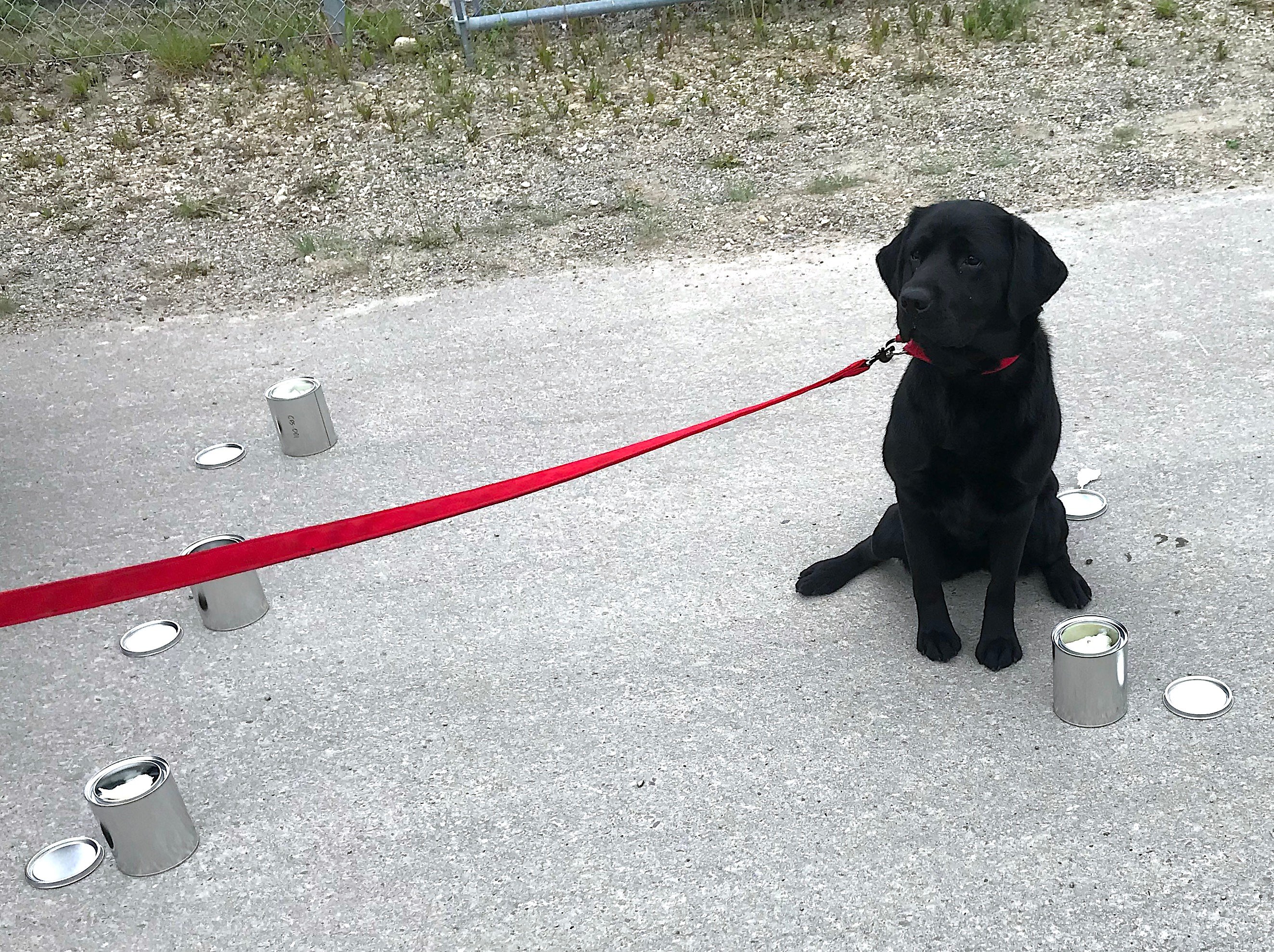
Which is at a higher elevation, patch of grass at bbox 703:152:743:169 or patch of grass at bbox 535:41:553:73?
patch of grass at bbox 535:41:553:73

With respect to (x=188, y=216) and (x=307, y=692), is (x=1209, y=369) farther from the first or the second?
(x=188, y=216)

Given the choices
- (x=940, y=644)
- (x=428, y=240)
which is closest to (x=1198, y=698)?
(x=940, y=644)

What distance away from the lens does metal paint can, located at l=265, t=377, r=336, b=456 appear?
4.39 metres

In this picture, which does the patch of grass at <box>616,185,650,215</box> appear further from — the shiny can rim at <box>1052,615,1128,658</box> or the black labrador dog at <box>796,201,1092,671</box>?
the shiny can rim at <box>1052,615,1128,658</box>

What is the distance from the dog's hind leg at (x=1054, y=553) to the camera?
3.03 metres

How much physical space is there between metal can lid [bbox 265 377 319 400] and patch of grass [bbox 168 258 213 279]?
2127 mm

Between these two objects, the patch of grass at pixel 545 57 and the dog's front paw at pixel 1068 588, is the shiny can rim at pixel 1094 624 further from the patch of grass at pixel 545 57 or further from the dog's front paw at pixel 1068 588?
the patch of grass at pixel 545 57

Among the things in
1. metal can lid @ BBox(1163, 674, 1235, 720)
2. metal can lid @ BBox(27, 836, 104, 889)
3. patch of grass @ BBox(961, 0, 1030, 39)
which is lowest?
metal can lid @ BBox(1163, 674, 1235, 720)

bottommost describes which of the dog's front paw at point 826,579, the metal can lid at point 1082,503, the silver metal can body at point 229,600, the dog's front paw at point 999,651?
the metal can lid at point 1082,503

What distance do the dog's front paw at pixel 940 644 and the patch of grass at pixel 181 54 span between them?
7.19m

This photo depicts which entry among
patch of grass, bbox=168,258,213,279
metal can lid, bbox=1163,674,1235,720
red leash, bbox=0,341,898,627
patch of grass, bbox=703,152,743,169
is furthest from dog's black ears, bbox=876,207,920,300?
patch of grass, bbox=168,258,213,279

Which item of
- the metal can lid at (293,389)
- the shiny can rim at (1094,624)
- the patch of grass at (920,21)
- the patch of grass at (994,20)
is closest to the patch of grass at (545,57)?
the patch of grass at (920,21)

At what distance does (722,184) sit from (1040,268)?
4.05 meters

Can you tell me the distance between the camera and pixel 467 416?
4711mm
